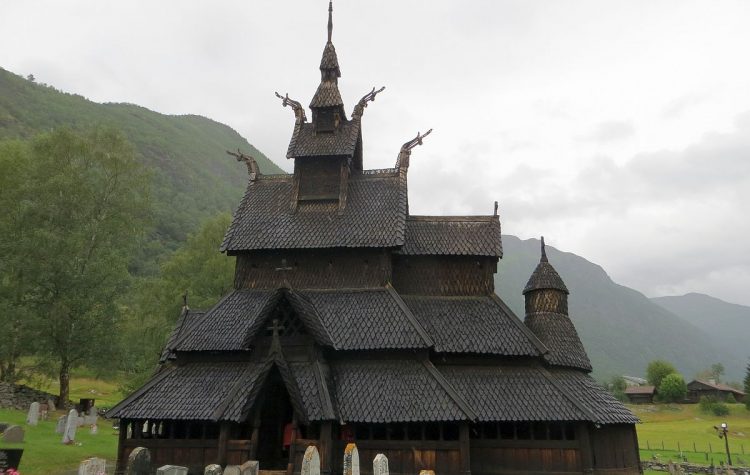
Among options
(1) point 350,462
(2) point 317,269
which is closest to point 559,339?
(2) point 317,269

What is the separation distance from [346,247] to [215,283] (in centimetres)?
1735

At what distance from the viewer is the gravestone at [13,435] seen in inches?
757

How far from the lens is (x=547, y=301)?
2248 cm

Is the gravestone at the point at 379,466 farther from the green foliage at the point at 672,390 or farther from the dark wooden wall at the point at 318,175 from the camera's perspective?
the green foliage at the point at 672,390

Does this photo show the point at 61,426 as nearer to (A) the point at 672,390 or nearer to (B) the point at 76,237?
(B) the point at 76,237

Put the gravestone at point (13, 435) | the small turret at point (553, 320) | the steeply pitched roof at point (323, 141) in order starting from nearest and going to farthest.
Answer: the gravestone at point (13, 435) → the small turret at point (553, 320) → the steeply pitched roof at point (323, 141)

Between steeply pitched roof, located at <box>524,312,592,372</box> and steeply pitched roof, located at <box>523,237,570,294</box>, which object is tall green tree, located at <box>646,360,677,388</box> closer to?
steeply pitched roof, located at <box>523,237,570,294</box>

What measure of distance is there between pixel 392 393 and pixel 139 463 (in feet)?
26.1

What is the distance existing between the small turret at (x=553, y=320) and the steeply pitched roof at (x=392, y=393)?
5050 millimetres

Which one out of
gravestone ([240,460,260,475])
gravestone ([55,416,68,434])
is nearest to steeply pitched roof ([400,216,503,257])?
gravestone ([240,460,260,475])

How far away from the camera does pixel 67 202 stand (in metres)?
32.8

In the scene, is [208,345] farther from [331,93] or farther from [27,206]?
[27,206]

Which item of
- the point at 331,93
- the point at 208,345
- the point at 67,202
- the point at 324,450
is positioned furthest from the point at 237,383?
the point at 67,202

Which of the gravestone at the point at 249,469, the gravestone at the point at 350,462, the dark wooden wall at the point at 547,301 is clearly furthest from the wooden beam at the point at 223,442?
the dark wooden wall at the point at 547,301
